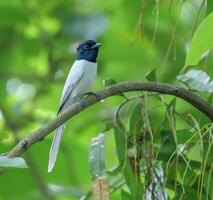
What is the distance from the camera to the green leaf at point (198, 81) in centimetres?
255

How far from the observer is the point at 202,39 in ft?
7.04

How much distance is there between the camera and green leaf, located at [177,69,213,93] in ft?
8.36

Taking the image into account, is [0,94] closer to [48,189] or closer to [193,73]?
[48,189]

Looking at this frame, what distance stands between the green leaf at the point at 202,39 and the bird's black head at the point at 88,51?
4.79 feet

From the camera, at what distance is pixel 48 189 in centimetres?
402

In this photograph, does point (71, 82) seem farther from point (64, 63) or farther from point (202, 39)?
point (64, 63)

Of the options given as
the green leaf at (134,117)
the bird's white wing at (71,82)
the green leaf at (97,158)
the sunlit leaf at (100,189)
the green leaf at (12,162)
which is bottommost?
the sunlit leaf at (100,189)

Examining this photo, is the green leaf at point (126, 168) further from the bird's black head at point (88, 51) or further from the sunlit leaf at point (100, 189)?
the bird's black head at point (88, 51)

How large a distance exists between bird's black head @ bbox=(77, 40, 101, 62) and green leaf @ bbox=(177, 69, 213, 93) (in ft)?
3.54

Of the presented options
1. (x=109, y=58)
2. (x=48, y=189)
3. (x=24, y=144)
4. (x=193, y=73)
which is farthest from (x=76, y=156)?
(x=24, y=144)

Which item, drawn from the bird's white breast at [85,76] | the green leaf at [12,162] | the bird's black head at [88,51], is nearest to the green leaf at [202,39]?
the green leaf at [12,162]

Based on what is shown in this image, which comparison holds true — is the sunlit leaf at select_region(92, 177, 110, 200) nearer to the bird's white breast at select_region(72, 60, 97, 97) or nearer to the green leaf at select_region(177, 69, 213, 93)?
the green leaf at select_region(177, 69, 213, 93)

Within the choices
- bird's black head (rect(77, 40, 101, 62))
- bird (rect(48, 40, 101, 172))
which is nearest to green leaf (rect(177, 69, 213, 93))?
bird (rect(48, 40, 101, 172))

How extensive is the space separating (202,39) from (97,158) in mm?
614
